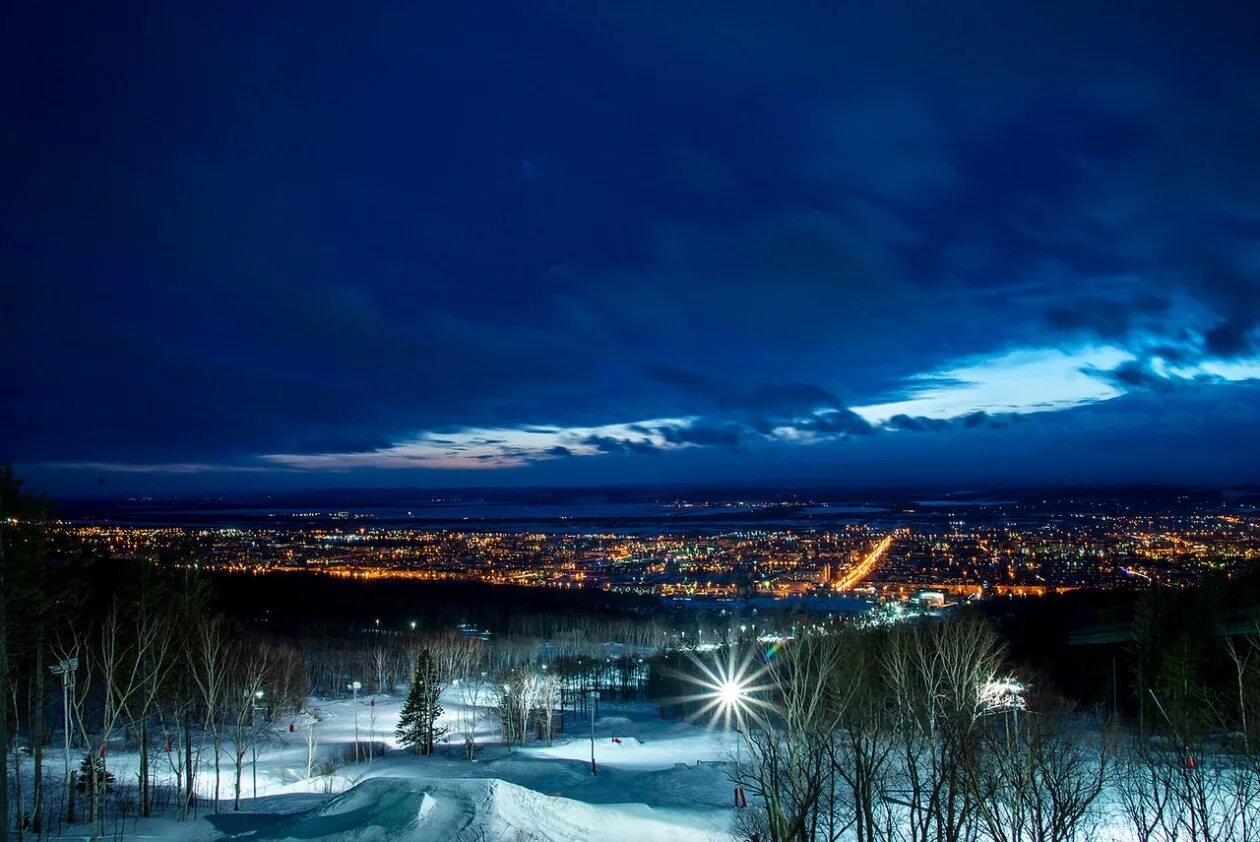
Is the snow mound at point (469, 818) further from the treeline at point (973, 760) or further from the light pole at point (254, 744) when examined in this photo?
the light pole at point (254, 744)

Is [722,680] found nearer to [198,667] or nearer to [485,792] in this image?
[485,792]

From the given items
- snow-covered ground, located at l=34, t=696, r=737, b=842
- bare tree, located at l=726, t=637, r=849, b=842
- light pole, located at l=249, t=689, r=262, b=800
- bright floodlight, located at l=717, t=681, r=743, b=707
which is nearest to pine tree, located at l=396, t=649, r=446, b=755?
snow-covered ground, located at l=34, t=696, r=737, b=842

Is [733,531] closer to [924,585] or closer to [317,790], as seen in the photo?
[924,585]

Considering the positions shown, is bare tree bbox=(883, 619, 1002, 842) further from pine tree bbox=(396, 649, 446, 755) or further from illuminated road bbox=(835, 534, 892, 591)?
illuminated road bbox=(835, 534, 892, 591)

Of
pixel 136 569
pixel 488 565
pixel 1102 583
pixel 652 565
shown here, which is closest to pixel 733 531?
pixel 652 565

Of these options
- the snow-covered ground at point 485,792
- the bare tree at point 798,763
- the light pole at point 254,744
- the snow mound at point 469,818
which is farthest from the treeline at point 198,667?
the bare tree at point 798,763

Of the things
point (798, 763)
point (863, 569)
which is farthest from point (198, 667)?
point (863, 569)
